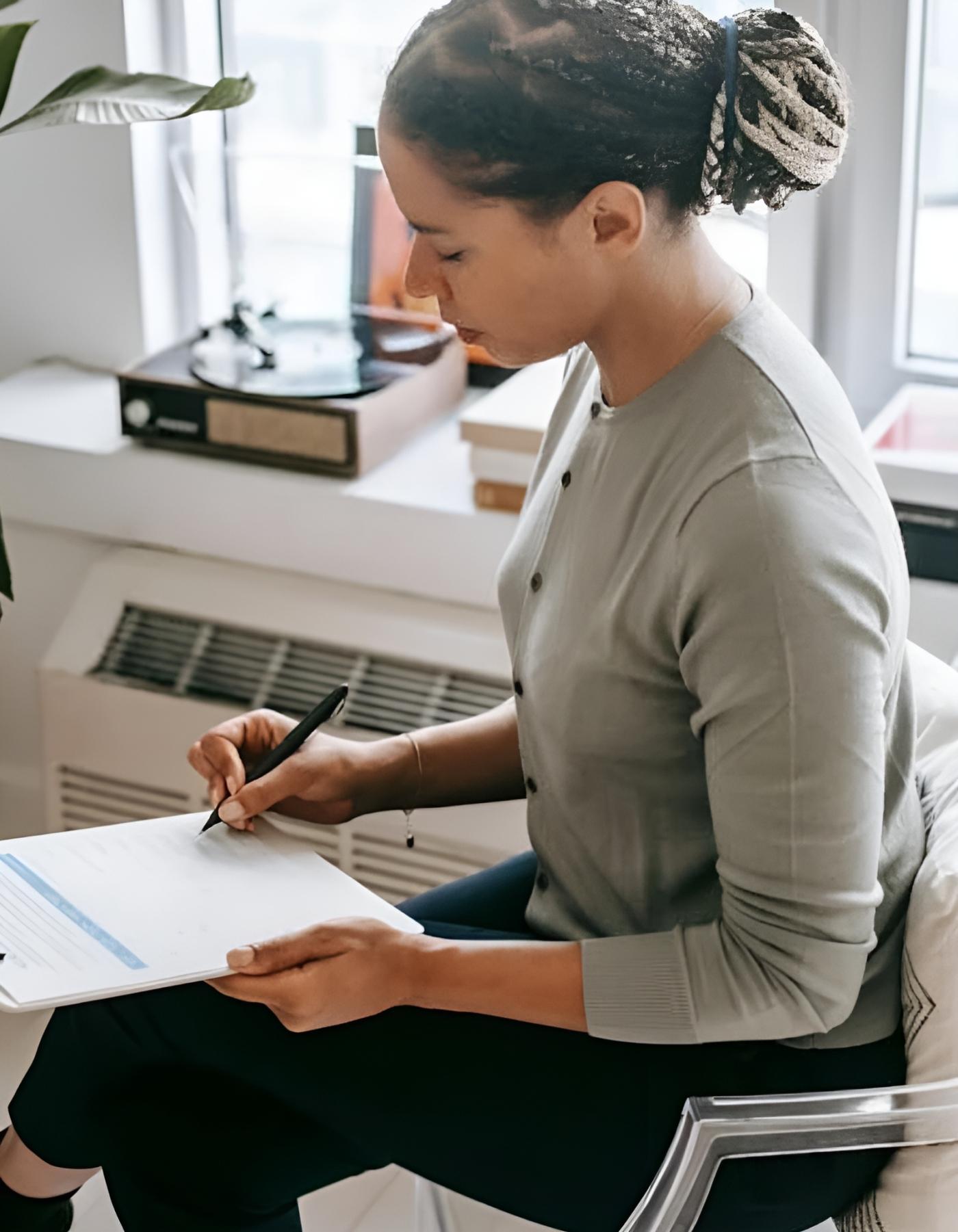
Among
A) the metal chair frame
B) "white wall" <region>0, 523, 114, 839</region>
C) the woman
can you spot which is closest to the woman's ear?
the woman

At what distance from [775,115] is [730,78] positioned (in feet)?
0.11

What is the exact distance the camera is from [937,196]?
5.56ft

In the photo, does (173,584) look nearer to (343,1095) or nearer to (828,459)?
(343,1095)

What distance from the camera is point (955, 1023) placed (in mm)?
932

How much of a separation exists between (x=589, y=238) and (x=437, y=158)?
0.10 metres

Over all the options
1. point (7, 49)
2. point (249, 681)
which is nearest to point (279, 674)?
point (249, 681)

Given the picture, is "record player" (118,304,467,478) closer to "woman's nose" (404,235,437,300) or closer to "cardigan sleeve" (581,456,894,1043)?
"woman's nose" (404,235,437,300)

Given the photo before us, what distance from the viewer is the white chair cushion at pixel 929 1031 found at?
934 millimetres

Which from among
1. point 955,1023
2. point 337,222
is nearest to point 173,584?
point 337,222

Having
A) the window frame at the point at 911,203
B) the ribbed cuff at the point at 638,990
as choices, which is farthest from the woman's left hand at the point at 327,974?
the window frame at the point at 911,203

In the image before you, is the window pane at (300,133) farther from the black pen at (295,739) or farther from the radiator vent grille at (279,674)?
the black pen at (295,739)

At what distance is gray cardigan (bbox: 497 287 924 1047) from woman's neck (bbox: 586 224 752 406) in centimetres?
2

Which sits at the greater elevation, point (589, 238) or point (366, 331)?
point (589, 238)

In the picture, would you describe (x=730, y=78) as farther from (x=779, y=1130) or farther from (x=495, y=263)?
(x=779, y=1130)
